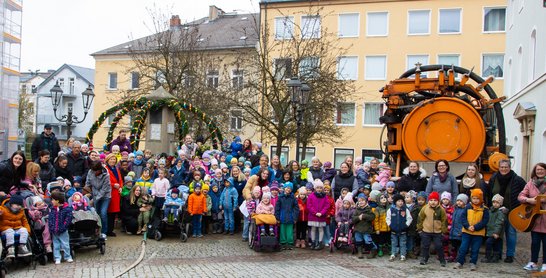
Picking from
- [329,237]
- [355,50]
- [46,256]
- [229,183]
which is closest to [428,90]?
[329,237]

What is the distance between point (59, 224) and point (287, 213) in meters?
4.37

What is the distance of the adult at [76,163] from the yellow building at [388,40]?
26217mm

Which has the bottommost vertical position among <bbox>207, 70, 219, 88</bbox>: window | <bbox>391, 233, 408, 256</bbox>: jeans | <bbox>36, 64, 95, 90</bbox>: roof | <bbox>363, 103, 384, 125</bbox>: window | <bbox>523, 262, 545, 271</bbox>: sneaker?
<bbox>523, 262, 545, 271</bbox>: sneaker

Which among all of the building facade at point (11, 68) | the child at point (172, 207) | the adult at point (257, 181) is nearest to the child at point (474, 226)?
the adult at point (257, 181)

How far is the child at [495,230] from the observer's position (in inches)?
421

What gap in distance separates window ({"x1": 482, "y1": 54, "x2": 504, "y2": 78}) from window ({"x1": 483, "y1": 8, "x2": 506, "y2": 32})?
168cm

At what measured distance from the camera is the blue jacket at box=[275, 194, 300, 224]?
12.2 metres

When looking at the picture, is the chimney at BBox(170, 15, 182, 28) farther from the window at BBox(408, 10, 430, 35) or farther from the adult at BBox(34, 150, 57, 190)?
the adult at BBox(34, 150, 57, 190)

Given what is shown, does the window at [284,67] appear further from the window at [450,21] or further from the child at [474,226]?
the window at [450,21]

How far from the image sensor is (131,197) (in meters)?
13.1

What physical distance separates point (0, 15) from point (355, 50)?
25.6 metres

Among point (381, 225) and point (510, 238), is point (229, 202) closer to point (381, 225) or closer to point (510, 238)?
point (381, 225)

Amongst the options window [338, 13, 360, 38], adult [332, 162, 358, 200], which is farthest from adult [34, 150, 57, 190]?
window [338, 13, 360, 38]

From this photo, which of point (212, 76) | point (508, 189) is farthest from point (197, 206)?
point (212, 76)
